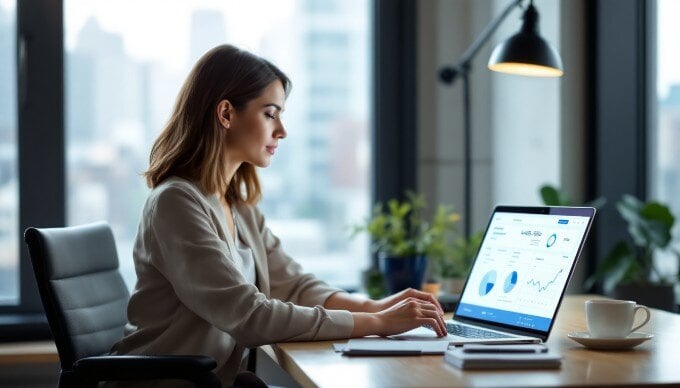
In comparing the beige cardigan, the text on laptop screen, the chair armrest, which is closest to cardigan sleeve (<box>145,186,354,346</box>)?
the beige cardigan

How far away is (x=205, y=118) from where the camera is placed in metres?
2.19

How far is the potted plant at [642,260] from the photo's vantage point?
297 centimetres

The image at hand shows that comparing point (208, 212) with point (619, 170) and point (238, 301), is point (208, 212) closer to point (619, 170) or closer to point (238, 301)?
point (238, 301)

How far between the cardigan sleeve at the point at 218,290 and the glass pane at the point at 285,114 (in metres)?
1.68

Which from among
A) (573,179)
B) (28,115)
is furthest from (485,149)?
(28,115)

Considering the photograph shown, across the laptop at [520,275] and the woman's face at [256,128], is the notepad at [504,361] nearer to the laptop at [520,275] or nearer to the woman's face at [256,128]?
the laptop at [520,275]

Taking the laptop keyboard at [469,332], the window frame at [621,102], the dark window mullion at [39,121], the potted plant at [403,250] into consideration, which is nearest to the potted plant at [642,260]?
the window frame at [621,102]

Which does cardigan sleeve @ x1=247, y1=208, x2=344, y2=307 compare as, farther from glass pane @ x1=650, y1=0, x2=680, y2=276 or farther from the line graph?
glass pane @ x1=650, y1=0, x2=680, y2=276

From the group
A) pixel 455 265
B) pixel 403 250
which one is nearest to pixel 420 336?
pixel 403 250

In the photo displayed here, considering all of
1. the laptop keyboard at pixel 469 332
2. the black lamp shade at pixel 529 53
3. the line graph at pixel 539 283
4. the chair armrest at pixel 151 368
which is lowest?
the chair armrest at pixel 151 368

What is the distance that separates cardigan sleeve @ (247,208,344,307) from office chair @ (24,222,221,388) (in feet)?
1.26

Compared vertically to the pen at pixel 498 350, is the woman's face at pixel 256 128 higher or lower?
higher

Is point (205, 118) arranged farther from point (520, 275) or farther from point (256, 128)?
point (520, 275)

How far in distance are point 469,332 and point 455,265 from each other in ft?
4.03
